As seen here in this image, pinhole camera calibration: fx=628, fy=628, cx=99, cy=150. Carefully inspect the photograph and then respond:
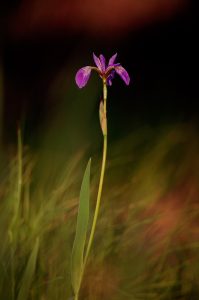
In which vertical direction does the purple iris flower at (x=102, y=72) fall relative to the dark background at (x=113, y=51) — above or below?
below

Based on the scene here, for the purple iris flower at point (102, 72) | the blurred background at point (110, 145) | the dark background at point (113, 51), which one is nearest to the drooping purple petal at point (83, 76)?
the purple iris flower at point (102, 72)

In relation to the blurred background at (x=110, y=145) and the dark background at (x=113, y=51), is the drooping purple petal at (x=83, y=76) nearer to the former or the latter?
the blurred background at (x=110, y=145)

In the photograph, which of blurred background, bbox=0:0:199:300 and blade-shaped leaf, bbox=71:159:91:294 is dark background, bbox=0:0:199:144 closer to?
blurred background, bbox=0:0:199:300

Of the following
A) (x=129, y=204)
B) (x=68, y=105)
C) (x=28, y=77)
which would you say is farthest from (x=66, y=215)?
(x=28, y=77)

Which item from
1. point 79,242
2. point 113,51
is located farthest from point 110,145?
point 79,242

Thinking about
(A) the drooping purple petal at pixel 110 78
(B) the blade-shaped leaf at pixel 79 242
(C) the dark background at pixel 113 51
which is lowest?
(B) the blade-shaped leaf at pixel 79 242

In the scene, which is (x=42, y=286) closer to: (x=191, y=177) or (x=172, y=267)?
(x=172, y=267)

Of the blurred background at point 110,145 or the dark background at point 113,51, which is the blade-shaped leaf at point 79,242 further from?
the dark background at point 113,51

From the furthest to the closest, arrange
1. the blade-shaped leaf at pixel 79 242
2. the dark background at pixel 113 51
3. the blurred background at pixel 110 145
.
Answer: the dark background at pixel 113 51
the blurred background at pixel 110 145
the blade-shaped leaf at pixel 79 242

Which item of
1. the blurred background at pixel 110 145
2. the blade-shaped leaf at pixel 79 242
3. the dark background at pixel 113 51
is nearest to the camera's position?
the blade-shaped leaf at pixel 79 242

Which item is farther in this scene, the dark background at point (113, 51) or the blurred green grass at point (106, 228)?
the dark background at point (113, 51)
